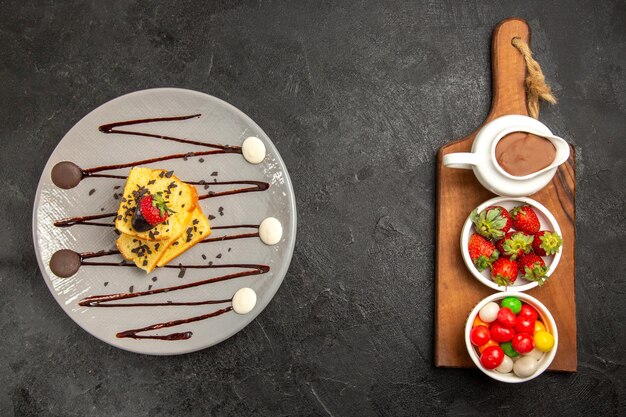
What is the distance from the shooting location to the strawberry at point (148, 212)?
2127 mm

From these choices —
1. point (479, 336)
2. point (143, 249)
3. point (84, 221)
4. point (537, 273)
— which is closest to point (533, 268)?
point (537, 273)

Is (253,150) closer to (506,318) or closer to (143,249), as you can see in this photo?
(143,249)

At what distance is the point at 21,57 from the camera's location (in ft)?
8.45

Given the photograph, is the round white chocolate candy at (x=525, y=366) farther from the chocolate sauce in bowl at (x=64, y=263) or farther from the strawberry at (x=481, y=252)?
the chocolate sauce in bowl at (x=64, y=263)

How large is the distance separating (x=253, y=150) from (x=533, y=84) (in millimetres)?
1241

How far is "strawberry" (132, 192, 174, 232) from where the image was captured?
2.13 meters

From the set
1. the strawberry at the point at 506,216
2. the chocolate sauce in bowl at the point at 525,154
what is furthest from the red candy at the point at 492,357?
the chocolate sauce in bowl at the point at 525,154

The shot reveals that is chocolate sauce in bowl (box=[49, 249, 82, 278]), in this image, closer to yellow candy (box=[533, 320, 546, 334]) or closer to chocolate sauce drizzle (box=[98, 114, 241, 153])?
chocolate sauce drizzle (box=[98, 114, 241, 153])

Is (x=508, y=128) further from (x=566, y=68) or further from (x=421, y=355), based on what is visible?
(x=421, y=355)

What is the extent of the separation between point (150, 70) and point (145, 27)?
0.68 ft

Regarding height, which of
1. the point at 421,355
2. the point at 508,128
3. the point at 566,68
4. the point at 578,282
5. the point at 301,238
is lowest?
the point at 421,355

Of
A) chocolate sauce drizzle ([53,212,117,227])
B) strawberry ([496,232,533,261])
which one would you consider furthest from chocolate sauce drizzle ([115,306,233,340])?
strawberry ([496,232,533,261])

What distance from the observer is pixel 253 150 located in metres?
2.28

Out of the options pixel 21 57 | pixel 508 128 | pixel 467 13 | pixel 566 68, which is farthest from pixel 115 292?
pixel 566 68
